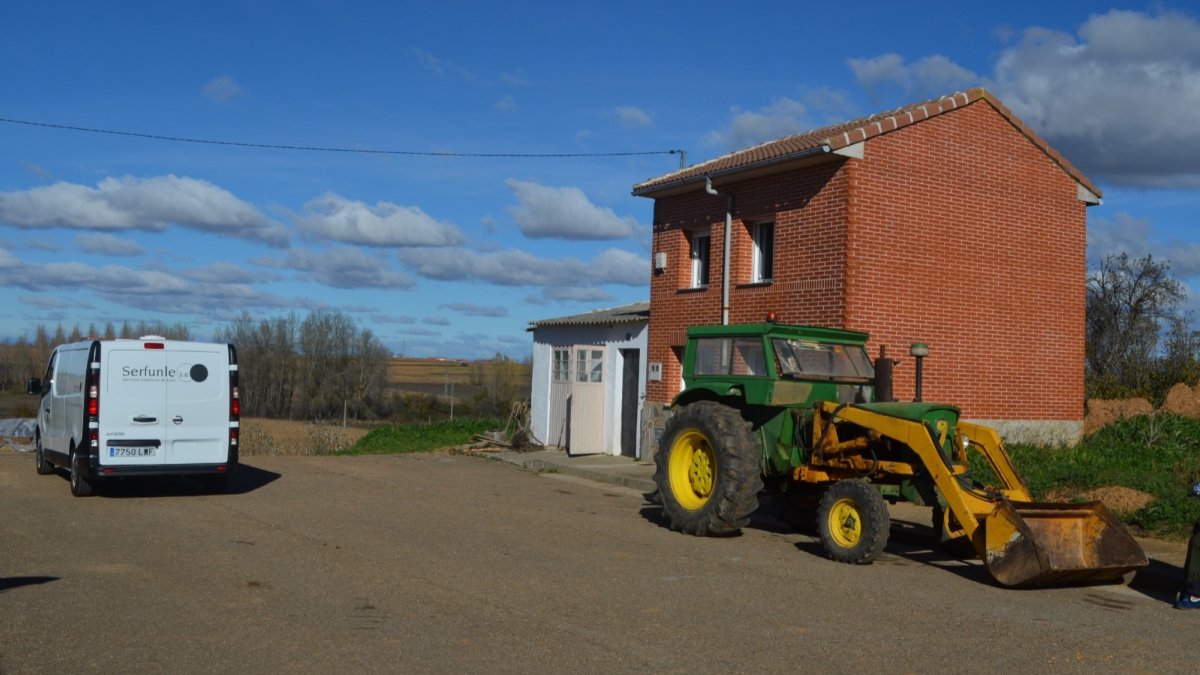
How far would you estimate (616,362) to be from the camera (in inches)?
909

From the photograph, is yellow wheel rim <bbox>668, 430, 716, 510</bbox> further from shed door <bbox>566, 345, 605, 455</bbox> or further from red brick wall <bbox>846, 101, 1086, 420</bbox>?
shed door <bbox>566, 345, 605, 455</bbox>

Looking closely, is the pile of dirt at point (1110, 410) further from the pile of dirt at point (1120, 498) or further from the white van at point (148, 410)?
the white van at point (148, 410)

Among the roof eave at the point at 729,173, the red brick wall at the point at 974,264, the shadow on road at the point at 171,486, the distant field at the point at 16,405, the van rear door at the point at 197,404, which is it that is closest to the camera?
the van rear door at the point at 197,404

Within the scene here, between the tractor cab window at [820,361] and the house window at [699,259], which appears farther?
the house window at [699,259]

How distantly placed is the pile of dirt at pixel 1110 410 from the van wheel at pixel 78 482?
53.6ft

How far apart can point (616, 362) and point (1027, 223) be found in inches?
323

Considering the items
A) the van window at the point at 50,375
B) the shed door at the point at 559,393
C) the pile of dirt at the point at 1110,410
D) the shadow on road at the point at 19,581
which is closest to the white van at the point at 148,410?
the van window at the point at 50,375

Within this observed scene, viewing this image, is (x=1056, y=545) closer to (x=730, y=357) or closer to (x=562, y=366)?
(x=730, y=357)

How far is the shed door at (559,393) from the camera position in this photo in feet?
80.3

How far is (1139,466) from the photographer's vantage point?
1630cm

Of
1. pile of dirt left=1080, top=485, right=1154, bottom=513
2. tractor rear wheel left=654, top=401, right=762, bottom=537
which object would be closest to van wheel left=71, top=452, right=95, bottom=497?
tractor rear wheel left=654, top=401, right=762, bottom=537

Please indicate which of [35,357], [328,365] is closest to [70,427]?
[328,365]

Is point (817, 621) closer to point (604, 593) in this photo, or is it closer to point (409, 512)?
point (604, 593)

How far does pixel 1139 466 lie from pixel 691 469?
7286 mm
